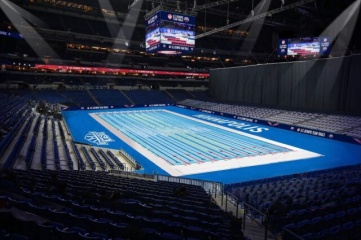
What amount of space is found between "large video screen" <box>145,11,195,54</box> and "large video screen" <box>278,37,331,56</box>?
12427 millimetres

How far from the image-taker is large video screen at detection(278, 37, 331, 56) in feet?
85.9

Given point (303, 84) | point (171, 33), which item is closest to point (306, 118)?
point (303, 84)

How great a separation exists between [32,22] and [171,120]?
29.7m

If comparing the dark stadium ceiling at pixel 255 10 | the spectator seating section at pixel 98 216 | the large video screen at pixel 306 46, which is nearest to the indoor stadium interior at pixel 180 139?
the spectator seating section at pixel 98 216

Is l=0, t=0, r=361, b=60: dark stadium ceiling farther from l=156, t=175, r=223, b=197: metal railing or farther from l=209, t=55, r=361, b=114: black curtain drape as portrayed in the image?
l=156, t=175, r=223, b=197: metal railing

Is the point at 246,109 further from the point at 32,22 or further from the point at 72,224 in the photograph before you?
the point at 32,22

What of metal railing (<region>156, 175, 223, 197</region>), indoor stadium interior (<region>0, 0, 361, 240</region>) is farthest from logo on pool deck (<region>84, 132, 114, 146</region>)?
metal railing (<region>156, 175, 223, 197</region>)

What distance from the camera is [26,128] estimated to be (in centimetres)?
1881

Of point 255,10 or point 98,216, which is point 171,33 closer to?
point 98,216

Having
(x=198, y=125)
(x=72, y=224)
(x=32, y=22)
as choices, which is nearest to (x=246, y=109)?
(x=198, y=125)

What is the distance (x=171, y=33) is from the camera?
2094 centimetres

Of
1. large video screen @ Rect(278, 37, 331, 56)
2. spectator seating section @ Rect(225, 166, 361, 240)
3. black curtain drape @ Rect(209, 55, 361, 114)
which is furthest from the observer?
large video screen @ Rect(278, 37, 331, 56)

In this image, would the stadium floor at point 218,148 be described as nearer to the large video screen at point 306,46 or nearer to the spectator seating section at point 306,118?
the spectator seating section at point 306,118

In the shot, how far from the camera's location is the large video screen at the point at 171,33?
67.5 ft
